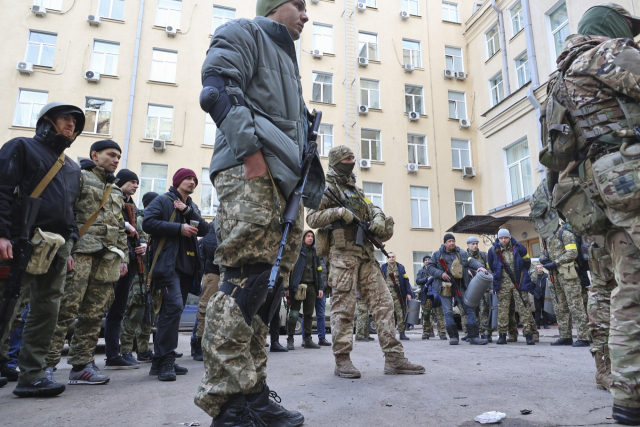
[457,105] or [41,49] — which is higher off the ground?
Answer: [41,49]

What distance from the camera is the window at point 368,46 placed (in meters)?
22.2

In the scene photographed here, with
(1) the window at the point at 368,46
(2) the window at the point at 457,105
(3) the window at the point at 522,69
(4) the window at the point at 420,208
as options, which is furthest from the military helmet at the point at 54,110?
(2) the window at the point at 457,105

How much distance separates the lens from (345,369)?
3.82 metres

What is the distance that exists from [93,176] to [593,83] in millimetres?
4106

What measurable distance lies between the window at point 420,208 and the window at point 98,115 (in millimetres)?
13838

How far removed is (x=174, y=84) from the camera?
19297 millimetres

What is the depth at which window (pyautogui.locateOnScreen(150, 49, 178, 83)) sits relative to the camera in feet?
63.4

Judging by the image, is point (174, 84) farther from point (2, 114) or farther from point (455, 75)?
point (455, 75)

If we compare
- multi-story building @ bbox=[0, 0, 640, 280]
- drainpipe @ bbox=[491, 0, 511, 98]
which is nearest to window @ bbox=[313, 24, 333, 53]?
multi-story building @ bbox=[0, 0, 640, 280]

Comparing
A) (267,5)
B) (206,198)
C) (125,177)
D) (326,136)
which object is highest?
(326,136)

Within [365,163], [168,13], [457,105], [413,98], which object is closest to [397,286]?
[365,163]

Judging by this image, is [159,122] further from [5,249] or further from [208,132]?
[5,249]

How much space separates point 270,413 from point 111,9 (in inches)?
851

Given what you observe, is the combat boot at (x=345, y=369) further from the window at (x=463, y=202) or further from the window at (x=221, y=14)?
the window at (x=221, y=14)
